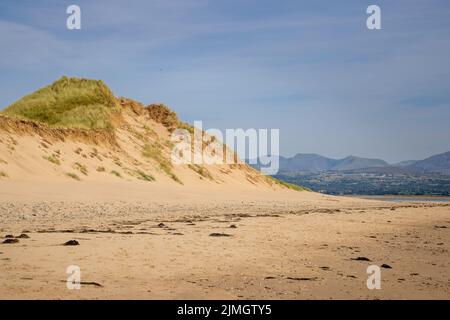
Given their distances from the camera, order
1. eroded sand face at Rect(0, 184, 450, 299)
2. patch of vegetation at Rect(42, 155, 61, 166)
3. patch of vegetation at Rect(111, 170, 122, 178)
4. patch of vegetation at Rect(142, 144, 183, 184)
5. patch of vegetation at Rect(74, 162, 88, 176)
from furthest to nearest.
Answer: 1. patch of vegetation at Rect(142, 144, 183, 184)
2. patch of vegetation at Rect(111, 170, 122, 178)
3. patch of vegetation at Rect(74, 162, 88, 176)
4. patch of vegetation at Rect(42, 155, 61, 166)
5. eroded sand face at Rect(0, 184, 450, 299)

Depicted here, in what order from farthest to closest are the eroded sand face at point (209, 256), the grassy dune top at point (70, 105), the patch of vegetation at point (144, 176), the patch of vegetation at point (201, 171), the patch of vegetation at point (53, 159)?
the patch of vegetation at point (201, 171) < the grassy dune top at point (70, 105) < the patch of vegetation at point (144, 176) < the patch of vegetation at point (53, 159) < the eroded sand face at point (209, 256)

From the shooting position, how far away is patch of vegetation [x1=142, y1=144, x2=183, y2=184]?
119ft

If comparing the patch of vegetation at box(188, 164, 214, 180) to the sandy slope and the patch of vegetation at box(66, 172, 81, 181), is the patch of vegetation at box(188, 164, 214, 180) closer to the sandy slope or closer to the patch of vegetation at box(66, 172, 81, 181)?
the sandy slope

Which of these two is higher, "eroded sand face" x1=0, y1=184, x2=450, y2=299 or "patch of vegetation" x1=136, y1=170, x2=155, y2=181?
"patch of vegetation" x1=136, y1=170, x2=155, y2=181

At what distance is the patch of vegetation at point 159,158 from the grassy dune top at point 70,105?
3224 millimetres

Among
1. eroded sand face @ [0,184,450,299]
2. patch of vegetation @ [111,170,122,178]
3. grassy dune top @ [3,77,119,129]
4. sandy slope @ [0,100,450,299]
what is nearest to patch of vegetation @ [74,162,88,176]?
sandy slope @ [0,100,450,299]

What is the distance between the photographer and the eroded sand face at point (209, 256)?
700cm

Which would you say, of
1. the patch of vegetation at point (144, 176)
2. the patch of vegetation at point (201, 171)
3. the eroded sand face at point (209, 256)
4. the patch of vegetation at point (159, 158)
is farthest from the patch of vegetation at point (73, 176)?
the patch of vegetation at point (201, 171)

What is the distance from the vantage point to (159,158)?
37469mm

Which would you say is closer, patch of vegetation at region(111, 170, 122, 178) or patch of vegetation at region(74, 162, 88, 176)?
patch of vegetation at region(74, 162, 88, 176)

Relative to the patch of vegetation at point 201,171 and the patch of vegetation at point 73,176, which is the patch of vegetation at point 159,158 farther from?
the patch of vegetation at point 73,176

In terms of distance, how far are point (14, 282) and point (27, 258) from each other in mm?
1702

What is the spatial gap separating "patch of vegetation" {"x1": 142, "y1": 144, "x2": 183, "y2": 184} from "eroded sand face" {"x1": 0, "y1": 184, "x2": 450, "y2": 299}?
18.3 meters
